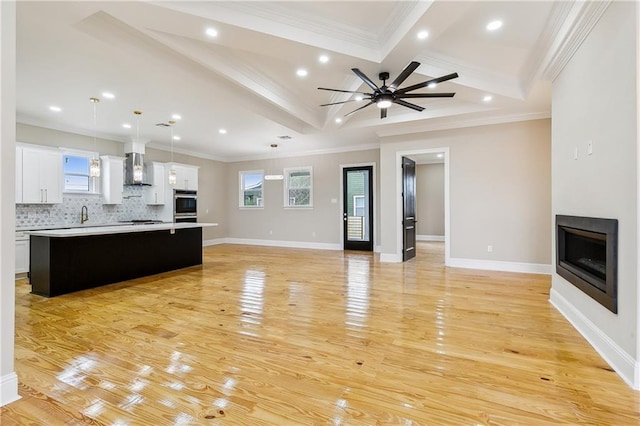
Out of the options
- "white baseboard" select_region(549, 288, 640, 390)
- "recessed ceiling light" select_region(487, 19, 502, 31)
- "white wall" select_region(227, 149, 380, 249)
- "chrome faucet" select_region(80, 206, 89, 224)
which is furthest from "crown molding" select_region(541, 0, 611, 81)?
"chrome faucet" select_region(80, 206, 89, 224)

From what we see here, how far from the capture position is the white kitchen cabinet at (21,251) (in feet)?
17.2

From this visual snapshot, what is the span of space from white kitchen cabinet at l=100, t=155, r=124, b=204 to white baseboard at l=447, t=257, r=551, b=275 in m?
7.23

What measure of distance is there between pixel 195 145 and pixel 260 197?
245cm

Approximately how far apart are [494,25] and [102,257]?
19.1 ft

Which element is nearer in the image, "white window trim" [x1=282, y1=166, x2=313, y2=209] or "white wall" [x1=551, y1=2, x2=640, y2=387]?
"white wall" [x1=551, y1=2, x2=640, y2=387]

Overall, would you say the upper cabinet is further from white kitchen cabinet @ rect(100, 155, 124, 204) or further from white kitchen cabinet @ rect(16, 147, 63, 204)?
white kitchen cabinet @ rect(16, 147, 63, 204)

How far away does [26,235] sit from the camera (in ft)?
17.6

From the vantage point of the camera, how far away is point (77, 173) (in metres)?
6.46

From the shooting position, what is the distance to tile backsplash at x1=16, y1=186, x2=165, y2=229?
5.70 meters

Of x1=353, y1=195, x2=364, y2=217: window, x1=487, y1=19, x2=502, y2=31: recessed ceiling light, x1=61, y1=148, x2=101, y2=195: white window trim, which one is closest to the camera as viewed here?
x1=487, y1=19, x2=502, y2=31: recessed ceiling light

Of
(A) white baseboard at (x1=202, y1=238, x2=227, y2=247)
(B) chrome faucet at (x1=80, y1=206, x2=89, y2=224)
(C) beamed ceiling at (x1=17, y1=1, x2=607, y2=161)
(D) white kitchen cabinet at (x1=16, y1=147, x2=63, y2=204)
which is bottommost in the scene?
(A) white baseboard at (x1=202, y1=238, x2=227, y2=247)

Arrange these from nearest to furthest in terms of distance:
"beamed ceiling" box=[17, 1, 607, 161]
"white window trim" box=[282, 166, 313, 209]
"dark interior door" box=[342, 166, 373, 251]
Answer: "beamed ceiling" box=[17, 1, 607, 161]
"dark interior door" box=[342, 166, 373, 251]
"white window trim" box=[282, 166, 313, 209]

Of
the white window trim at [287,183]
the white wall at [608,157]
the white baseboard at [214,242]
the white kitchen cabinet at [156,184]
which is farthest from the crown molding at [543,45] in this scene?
the white baseboard at [214,242]

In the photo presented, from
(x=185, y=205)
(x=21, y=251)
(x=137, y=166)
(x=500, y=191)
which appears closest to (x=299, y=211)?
(x=185, y=205)
